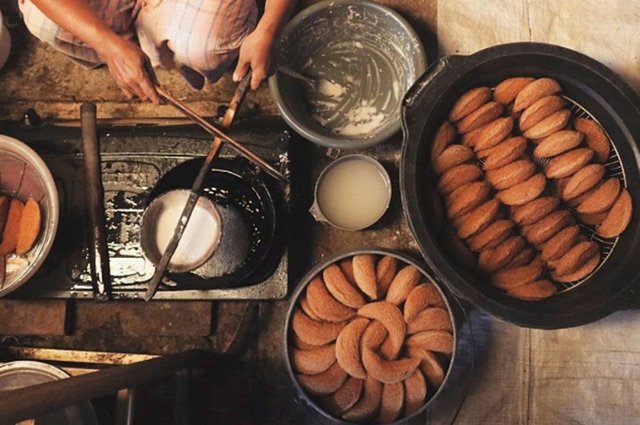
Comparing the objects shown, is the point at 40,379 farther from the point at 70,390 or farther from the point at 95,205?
the point at 70,390

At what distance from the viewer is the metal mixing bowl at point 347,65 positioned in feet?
5.08

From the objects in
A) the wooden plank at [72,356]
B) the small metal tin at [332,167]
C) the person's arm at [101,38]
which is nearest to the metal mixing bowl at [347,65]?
the small metal tin at [332,167]

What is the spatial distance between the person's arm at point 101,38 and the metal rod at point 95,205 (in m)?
0.27

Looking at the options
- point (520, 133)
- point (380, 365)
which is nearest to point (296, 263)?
point (380, 365)

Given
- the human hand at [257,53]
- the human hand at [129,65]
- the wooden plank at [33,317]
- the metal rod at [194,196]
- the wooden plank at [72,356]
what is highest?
the human hand at [129,65]

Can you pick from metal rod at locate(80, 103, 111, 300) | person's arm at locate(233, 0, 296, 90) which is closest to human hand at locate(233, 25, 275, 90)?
person's arm at locate(233, 0, 296, 90)

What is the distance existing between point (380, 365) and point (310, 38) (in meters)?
0.89

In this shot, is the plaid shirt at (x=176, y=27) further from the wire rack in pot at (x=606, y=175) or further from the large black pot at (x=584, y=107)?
the wire rack in pot at (x=606, y=175)

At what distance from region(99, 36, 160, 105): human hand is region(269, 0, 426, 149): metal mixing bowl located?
1.22ft

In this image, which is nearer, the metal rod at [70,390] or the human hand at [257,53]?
the metal rod at [70,390]

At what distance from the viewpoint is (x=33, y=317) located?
164 cm

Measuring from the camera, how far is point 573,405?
154 cm

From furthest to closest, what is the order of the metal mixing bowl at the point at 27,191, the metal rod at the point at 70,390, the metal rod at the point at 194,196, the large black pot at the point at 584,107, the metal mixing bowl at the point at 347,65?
the metal mixing bowl at the point at 347,65
the metal mixing bowl at the point at 27,191
the metal rod at the point at 194,196
the large black pot at the point at 584,107
the metal rod at the point at 70,390

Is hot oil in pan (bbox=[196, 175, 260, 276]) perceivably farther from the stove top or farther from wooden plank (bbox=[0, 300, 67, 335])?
wooden plank (bbox=[0, 300, 67, 335])
